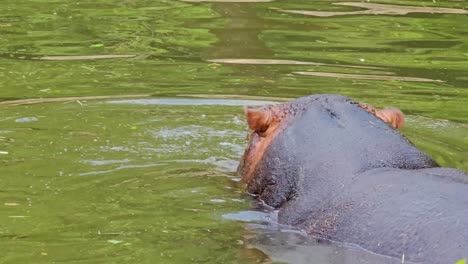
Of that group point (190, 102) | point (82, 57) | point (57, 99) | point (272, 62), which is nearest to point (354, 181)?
point (190, 102)

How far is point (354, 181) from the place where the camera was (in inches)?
218

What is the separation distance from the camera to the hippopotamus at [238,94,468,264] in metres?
4.94

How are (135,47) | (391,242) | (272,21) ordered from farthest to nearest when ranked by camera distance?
(272,21) → (135,47) → (391,242)

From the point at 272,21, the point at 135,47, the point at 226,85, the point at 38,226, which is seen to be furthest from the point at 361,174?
the point at 272,21

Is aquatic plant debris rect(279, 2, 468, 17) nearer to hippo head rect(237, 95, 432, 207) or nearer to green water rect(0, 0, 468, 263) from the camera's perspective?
green water rect(0, 0, 468, 263)

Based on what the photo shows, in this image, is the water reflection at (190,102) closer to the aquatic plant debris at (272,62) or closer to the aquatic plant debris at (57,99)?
the aquatic plant debris at (57,99)

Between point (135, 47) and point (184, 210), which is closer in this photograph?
point (184, 210)

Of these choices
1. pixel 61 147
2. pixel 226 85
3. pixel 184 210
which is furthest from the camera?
pixel 226 85

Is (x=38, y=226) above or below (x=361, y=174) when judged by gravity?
below

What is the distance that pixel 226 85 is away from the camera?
30.6ft

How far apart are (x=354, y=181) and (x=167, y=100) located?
135 inches

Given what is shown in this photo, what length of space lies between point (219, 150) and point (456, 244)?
294 cm

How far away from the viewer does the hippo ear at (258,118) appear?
21.4 feet

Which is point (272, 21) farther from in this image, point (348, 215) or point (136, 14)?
point (348, 215)
